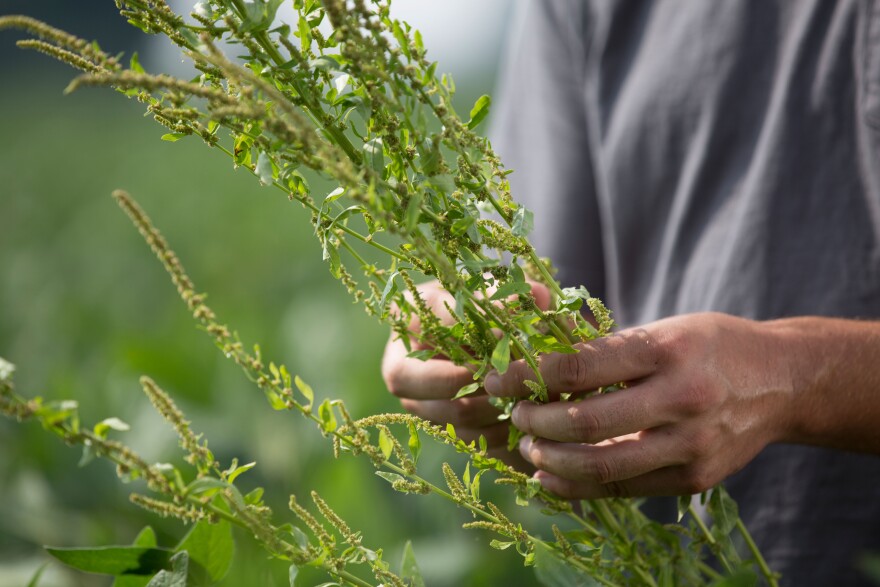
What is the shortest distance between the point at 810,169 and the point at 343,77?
2.87 ft

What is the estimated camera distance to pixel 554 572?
0.71 metres

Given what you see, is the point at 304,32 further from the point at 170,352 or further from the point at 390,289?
the point at 170,352

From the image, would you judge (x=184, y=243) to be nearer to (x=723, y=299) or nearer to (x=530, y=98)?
(x=530, y=98)

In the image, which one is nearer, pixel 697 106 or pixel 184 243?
pixel 697 106

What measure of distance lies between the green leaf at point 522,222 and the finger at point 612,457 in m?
0.20

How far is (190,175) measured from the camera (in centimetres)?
645

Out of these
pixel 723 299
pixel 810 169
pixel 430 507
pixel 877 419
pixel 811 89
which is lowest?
pixel 430 507

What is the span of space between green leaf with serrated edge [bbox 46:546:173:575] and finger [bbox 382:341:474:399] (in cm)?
30

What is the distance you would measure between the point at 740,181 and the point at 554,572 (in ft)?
2.77

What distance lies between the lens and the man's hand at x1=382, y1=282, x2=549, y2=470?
93cm

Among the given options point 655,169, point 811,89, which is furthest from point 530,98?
point 811,89

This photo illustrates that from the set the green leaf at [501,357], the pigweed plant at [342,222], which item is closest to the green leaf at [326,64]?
the pigweed plant at [342,222]

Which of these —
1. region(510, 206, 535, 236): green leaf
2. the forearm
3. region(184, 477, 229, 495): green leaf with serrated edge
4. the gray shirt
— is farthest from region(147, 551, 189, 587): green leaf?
the gray shirt

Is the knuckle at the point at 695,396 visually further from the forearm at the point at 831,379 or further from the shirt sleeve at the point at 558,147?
the shirt sleeve at the point at 558,147
